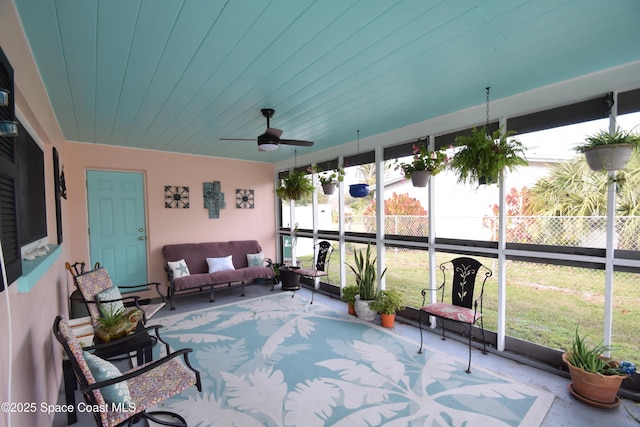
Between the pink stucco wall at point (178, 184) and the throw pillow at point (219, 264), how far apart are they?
0.56 metres

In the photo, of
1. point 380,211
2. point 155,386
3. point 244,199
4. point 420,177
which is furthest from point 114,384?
point 244,199

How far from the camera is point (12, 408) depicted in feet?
3.88

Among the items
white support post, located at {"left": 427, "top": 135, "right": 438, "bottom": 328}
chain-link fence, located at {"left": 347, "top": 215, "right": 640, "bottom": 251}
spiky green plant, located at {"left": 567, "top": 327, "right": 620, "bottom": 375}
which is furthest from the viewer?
white support post, located at {"left": 427, "top": 135, "right": 438, "bottom": 328}

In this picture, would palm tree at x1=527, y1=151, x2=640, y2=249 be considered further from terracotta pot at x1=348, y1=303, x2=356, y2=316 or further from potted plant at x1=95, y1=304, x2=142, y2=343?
potted plant at x1=95, y1=304, x2=142, y2=343

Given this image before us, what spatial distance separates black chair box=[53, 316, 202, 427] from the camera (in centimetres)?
153

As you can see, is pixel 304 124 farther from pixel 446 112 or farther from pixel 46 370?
pixel 46 370

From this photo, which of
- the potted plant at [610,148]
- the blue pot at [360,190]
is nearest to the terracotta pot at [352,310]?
the blue pot at [360,190]

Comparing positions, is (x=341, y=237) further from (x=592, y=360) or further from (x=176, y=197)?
(x=592, y=360)

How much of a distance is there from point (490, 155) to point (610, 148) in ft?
2.36

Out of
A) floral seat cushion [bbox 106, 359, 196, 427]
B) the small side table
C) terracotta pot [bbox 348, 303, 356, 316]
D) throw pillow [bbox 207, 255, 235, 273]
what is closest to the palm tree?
terracotta pot [bbox 348, 303, 356, 316]

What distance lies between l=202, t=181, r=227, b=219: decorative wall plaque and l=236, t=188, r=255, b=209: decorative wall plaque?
332 millimetres

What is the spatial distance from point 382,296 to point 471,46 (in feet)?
9.41

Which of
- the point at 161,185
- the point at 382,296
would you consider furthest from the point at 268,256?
the point at 382,296

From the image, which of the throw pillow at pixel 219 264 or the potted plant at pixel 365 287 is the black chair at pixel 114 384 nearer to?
the potted plant at pixel 365 287
